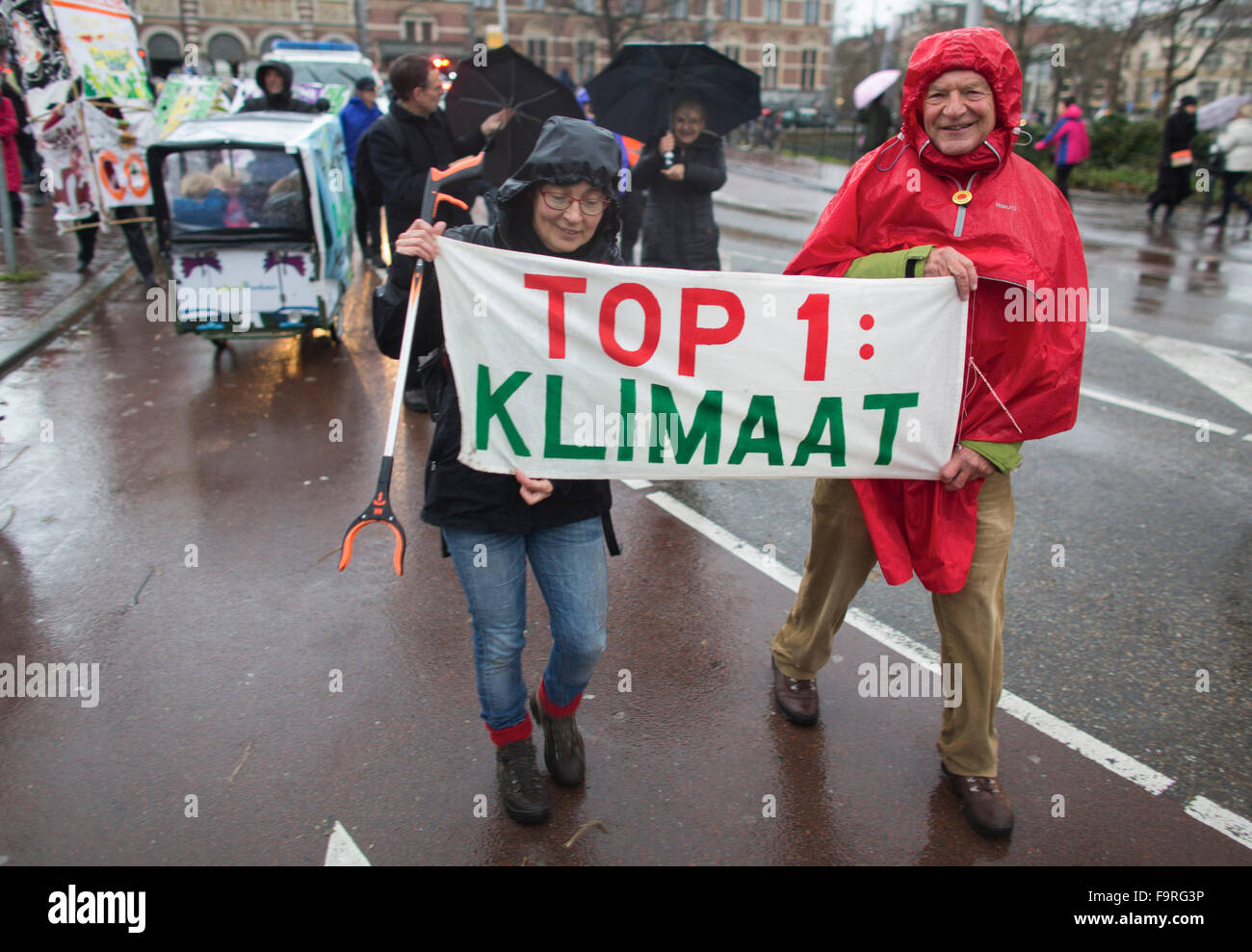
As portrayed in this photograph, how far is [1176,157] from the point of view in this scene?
16.7 m

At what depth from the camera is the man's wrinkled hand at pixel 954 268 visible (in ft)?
8.87

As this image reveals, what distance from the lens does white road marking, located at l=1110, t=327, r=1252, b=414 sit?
7.33 meters

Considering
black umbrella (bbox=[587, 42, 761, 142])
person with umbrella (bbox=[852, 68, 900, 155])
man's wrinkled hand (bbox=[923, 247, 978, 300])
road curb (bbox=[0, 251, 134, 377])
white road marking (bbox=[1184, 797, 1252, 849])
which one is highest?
person with umbrella (bbox=[852, 68, 900, 155])

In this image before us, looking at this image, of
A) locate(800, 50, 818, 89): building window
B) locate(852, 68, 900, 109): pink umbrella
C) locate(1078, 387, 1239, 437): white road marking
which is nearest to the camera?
locate(1078, 387, 1239, 437): white road marking

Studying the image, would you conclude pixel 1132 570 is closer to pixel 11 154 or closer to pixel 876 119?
pixel 876 119

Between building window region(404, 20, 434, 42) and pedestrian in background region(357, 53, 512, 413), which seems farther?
building window region(404, 20, 434, 42)

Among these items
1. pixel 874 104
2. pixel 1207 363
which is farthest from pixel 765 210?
pixel 1207 363

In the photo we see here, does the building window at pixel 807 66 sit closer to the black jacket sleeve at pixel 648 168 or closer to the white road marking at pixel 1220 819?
the black jacket sleeve at pixel 648 168

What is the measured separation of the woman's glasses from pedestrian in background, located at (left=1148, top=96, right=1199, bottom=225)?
17.8 metres

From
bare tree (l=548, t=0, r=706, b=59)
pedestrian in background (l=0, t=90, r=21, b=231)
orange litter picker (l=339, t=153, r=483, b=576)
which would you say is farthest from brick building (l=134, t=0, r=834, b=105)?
orange litter picker (l=339, t=153, r=483, b=576)

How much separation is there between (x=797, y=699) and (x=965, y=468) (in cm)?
113

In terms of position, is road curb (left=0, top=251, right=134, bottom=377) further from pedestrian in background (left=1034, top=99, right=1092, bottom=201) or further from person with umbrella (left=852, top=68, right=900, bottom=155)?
pedestrian in background (left=1034, top=99, right=1092, bottom=201)

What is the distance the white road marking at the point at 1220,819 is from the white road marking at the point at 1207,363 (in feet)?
16.3
